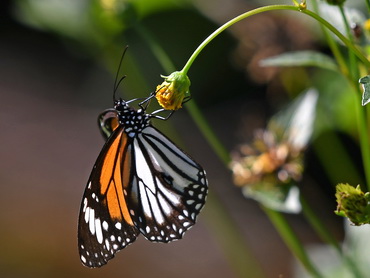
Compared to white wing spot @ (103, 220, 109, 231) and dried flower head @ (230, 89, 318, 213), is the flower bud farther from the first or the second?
white wing spot @ (103, 220, 109, 231)

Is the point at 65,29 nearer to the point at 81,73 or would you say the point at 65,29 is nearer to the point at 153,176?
the point at 153,176

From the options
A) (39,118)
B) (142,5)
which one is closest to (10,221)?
(39,118)

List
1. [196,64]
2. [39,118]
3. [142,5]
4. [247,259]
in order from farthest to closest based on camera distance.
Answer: [39,118] → [196,64] → [142,5] → [247,259]

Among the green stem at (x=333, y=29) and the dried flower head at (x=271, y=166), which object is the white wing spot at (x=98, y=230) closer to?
the dried flower head at (x=271, y=166)

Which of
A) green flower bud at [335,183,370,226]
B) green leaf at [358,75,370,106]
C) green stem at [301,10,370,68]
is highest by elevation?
green stem at [301,10,370,68]

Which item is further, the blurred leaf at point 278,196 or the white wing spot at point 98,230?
the white wing spot at point 98,230

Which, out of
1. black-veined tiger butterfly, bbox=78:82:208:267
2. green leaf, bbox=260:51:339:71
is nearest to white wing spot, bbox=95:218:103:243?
black-veined tiger butterfly, bbox=78:82:208:267

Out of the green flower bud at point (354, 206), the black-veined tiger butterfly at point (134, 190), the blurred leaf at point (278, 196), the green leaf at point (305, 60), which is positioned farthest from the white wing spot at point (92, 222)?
the green flower bud at point (354, 206)
